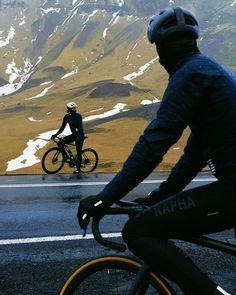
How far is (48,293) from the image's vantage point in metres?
4.55

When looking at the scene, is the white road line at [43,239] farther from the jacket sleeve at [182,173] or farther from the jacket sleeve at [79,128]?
the jacket sleeve at [79,128]

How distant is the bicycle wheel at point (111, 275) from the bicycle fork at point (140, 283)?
3 cm

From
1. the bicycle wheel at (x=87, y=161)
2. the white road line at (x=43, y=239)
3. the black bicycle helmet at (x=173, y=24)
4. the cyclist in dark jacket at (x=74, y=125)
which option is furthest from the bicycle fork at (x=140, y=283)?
the bicycle wheel at (x=87, y=161)

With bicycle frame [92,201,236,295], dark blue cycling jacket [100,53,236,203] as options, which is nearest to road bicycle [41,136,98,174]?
bicycle frame [92,201,236,295]

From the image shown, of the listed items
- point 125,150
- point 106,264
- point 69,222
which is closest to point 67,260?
point 69,222

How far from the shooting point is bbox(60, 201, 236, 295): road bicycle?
2.68m

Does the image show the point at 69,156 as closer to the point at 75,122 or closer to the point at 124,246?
the point at 75,122

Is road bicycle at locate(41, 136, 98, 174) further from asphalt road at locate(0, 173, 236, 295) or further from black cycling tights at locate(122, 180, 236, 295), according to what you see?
black cycling tights at locate(122, 180, 236, 295)

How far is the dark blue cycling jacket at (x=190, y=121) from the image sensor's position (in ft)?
8.42

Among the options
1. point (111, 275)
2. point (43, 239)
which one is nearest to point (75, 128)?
point (43, 239)

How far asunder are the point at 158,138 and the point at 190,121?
0.76 feet

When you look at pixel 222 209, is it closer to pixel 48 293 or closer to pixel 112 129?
pixel 48 293

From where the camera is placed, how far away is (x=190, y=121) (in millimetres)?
2666

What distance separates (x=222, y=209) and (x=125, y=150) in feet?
276
